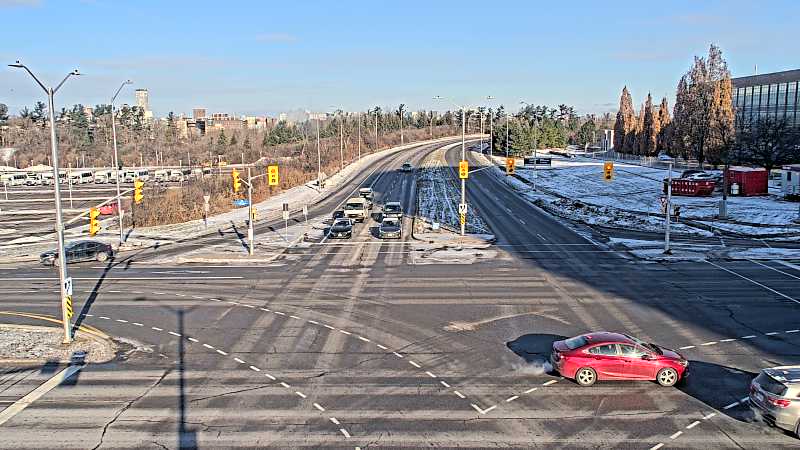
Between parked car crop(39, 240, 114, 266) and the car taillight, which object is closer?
the car taillight

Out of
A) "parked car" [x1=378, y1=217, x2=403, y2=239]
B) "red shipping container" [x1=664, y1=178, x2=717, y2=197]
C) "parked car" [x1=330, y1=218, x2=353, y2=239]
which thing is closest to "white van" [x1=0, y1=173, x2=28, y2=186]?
"parked car" [x1=330, y1=218, x2=353, y2=239]

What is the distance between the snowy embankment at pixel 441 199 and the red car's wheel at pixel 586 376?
2979cm

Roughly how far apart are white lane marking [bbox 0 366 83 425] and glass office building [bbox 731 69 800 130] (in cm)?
8689

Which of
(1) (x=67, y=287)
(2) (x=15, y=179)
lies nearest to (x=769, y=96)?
(1) (x=67, y=287)

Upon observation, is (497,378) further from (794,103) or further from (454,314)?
(794,103)

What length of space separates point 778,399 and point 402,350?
34.7ft

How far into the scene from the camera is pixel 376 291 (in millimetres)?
29000

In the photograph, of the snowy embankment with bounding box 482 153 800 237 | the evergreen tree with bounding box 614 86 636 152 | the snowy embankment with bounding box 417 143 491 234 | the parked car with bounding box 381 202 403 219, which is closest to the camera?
the snowy embankment with bounding box 482 153 800 237

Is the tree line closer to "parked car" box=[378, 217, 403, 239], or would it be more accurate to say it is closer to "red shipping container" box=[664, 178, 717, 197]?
"red shipping container" box=[664, 178, 717, 197]

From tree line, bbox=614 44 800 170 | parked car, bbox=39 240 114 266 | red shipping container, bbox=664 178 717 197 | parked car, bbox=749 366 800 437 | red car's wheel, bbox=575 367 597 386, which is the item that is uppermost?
tree line, bbox=614 44 800 170

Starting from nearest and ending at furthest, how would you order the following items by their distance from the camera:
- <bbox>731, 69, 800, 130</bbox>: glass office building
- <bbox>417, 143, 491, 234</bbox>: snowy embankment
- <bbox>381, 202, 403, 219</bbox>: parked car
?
1. <bbox>381, 202, 403, 219</bbox>: parked car
2. <bbox>417, 143, 491, 234</bbox>: snowy embankment
3. <bbox>731, 69, 800, 130</bbox>: glass office building

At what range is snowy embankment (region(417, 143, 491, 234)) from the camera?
169ft

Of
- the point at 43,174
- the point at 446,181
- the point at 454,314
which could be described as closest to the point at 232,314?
the point at 454,314

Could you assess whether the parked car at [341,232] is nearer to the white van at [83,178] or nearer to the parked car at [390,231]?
the parked car at [390,231]
